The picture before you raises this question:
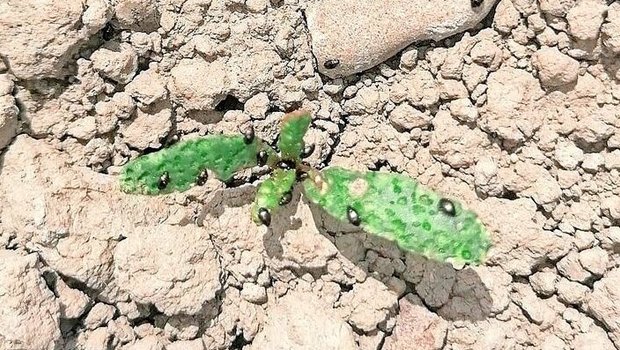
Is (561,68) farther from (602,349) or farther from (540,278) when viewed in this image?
(602,349)

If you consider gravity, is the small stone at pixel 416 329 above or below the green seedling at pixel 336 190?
below

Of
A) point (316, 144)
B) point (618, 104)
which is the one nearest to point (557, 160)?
point (618, 104)

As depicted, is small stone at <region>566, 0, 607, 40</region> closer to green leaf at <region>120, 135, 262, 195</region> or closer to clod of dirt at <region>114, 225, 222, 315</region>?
green leaf at <region>120, 135, 262, 195</region>

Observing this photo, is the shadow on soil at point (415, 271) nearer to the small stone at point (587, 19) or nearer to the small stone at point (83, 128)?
the small stone at point (83, 128)

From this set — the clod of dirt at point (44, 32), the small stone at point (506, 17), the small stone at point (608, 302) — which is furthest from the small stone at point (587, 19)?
the clod of dirt at point (44, 32)

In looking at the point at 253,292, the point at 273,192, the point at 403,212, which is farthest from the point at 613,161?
the point at 253,292
